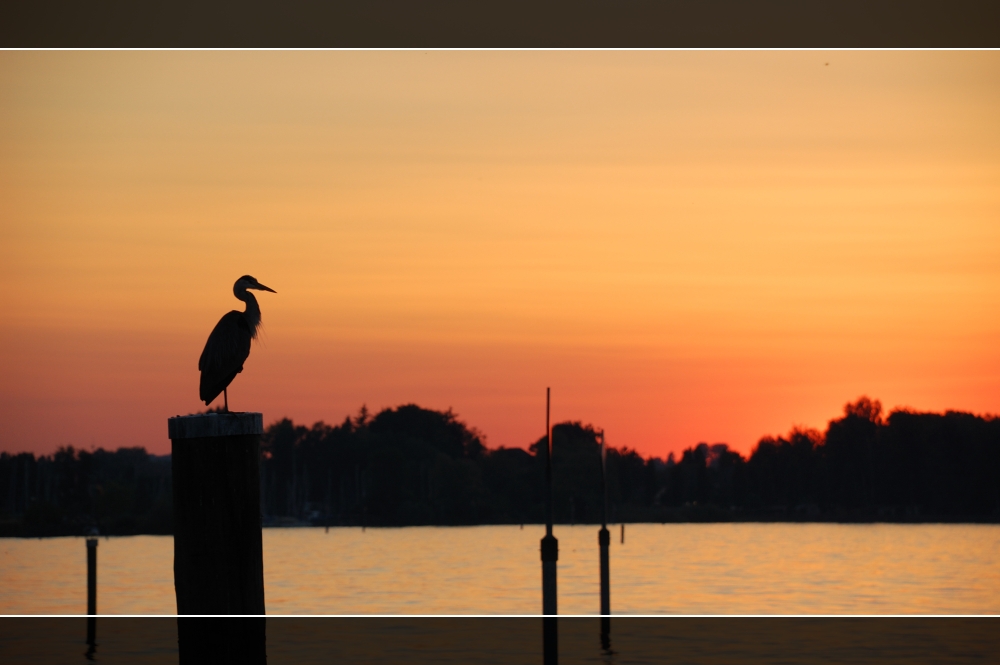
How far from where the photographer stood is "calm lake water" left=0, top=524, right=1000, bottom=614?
891 inches

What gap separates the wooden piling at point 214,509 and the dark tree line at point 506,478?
4143 centimetres

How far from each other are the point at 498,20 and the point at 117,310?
11.4 metres

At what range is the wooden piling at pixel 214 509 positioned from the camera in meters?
4.18

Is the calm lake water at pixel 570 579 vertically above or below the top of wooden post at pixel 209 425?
below

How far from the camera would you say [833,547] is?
51875 mm

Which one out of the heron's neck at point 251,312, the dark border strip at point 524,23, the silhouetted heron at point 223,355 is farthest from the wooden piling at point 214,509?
the dark border strip at point 524,23

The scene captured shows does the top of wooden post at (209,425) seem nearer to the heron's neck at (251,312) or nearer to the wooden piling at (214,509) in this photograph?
the wooden piling at (214,509)

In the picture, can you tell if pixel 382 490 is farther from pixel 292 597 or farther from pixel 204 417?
pixel 204 417

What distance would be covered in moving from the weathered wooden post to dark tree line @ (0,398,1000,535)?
41417mm

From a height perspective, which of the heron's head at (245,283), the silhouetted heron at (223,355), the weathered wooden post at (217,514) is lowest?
the weathered wooden post at (217,514)

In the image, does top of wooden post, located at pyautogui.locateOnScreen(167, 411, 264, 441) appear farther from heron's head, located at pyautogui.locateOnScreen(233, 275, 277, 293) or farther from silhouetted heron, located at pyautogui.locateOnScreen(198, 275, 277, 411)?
heron's head, located at pyautogui.locateOnScreen(233, 275, 277, 293)

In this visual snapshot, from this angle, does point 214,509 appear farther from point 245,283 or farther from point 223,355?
point 245,283

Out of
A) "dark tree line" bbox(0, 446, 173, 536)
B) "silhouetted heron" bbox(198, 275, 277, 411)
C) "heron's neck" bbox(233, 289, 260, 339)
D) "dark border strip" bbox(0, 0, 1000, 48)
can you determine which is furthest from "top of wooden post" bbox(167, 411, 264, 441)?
"dark tree line" bbox(0, 446, 173, 536)

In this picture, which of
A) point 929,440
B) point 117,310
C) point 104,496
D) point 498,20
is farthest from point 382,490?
point 498,20
